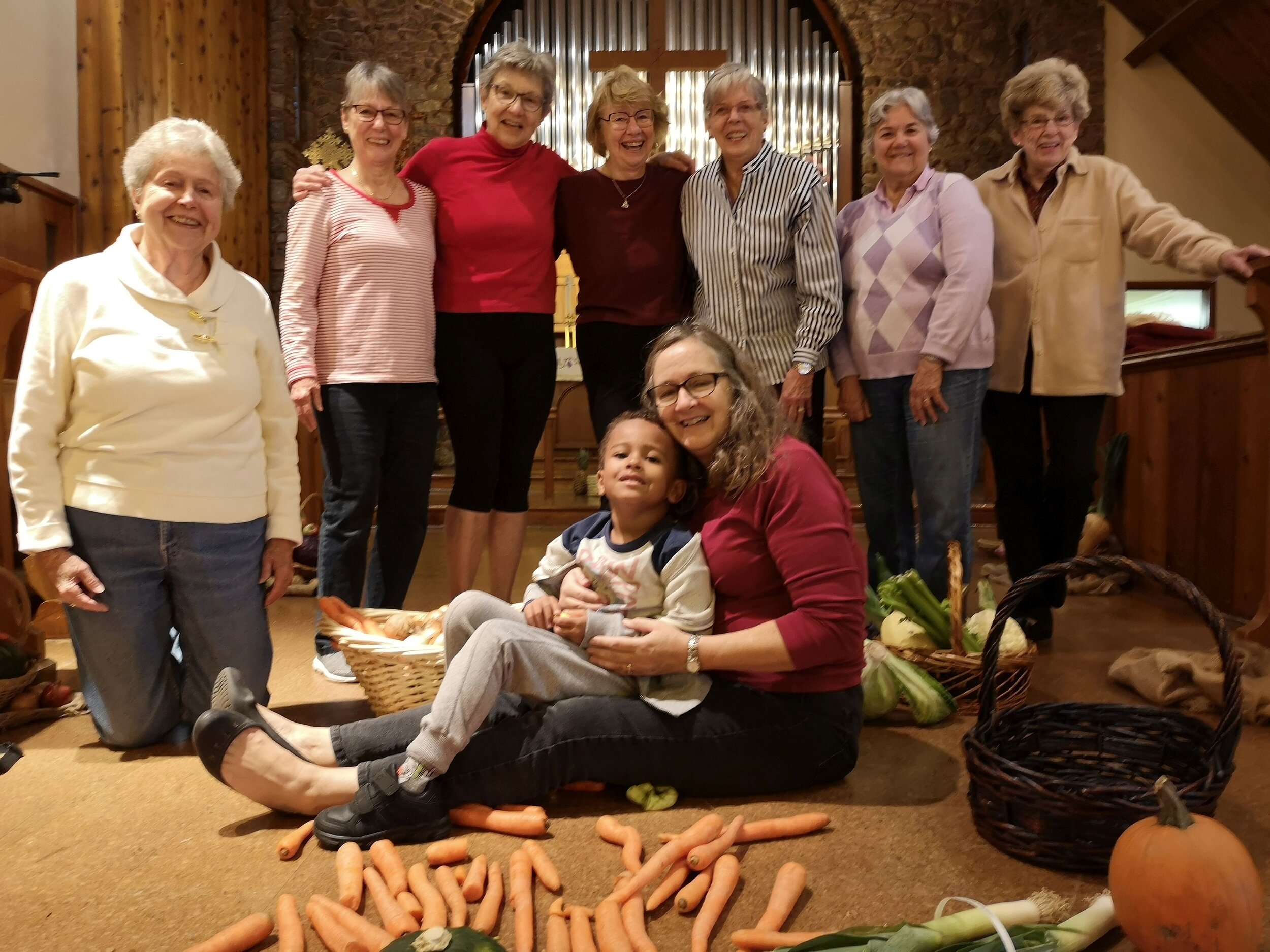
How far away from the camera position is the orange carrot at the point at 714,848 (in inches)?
56.8

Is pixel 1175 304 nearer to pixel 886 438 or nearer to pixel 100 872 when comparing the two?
pixel 886 438

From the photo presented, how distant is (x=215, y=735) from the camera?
157 cm

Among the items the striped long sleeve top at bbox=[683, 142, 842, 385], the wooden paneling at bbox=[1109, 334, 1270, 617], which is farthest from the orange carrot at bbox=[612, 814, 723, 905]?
the wooden paneling at bbox=[1109, 334, 1270, 617]

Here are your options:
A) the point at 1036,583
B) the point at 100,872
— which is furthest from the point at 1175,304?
the point at 100,872

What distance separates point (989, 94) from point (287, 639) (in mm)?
6172

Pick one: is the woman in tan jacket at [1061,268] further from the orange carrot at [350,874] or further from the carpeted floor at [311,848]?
the orange carrot at [350,874]

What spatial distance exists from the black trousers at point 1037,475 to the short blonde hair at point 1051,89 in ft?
2.08

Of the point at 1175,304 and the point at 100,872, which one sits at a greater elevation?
the point at 1175,304

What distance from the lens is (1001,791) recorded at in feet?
4.91

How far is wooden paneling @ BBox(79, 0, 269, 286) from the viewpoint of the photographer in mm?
4492

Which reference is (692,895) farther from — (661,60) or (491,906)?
(661,60)

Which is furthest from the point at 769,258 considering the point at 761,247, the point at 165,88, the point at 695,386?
the point at 165,88

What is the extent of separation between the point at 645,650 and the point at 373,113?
5.06 ft

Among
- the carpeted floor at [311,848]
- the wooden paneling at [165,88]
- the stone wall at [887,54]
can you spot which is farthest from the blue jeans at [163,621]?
the stone wall at [887,54]
